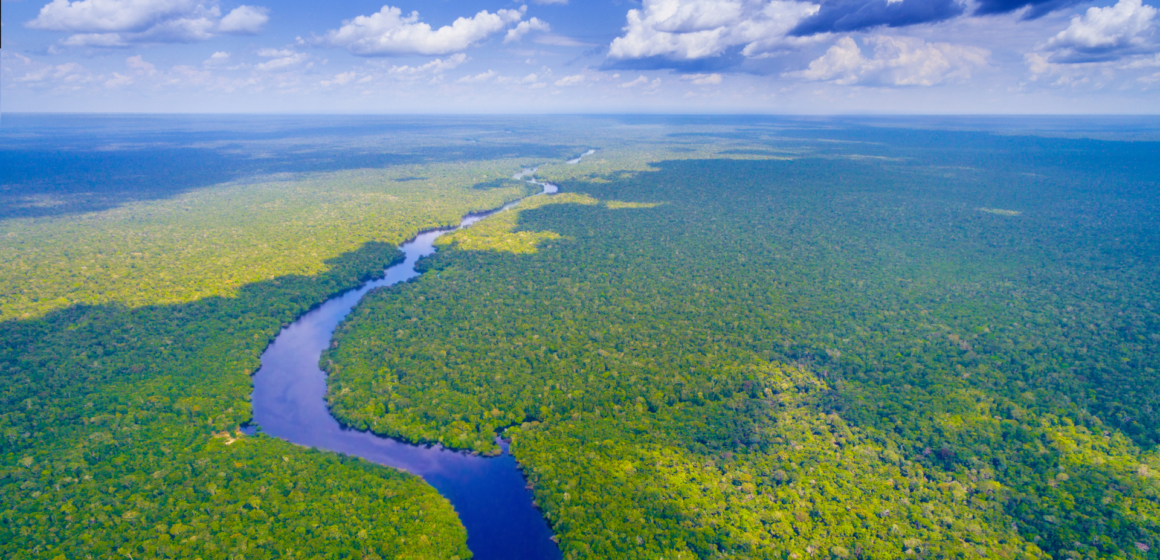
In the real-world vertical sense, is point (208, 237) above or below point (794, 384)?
above

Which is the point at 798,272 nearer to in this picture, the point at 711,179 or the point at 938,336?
the point at 938,336

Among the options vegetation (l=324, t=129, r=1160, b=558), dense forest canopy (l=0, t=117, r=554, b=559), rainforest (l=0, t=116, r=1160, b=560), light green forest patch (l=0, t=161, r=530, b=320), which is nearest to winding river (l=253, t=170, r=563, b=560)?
rainforest (l=0, t=116, r=1160, b=560)

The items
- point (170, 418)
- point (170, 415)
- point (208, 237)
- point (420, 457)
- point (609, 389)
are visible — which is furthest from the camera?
point (208, 237)

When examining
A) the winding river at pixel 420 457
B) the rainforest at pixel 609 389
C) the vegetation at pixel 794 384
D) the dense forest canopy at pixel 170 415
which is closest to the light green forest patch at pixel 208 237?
the dense forest canopy at pixel 170 415

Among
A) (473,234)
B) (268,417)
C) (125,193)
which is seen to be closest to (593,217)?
(473,234)

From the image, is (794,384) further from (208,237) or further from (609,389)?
(208,237)

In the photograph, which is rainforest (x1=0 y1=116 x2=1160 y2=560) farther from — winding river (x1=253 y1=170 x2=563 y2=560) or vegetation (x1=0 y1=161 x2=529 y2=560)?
winding river (x1=253 y1=170 x2=563 y2=560)

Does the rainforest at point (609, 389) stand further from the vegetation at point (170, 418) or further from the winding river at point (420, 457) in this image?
the winding river at point (420, 457)

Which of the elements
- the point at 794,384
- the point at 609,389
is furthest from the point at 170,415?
the point at 794,384
